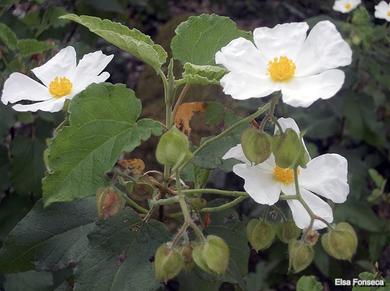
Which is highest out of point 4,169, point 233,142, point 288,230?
point 233,142

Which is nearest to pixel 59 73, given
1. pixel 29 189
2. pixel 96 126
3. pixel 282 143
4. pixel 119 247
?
pixel 96 126

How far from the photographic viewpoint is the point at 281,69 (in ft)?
3.21

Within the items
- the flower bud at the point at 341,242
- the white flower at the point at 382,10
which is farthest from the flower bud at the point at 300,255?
the white flower at the point at 382,10

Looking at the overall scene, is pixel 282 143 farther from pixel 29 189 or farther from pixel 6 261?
pixel 29 189

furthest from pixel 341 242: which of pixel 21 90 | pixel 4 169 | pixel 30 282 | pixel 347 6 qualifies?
pixel 347 6

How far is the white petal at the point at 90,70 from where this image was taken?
1128mm

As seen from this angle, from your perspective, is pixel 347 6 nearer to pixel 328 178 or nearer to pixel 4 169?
pixel 4 169

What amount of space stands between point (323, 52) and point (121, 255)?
46 centimetres

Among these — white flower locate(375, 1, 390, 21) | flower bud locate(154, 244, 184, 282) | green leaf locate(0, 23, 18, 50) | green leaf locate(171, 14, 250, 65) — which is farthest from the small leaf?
white flower locate(375, 1, 390, 21)

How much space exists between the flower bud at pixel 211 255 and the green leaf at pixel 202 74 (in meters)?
0.24

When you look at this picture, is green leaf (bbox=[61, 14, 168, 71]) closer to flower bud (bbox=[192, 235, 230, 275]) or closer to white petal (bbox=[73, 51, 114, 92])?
white petal (bbox=[73, 51, 114, 92])

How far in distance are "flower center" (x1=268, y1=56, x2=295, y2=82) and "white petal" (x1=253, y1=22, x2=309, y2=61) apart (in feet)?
0.07

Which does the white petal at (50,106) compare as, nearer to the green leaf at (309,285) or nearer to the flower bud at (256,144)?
the flower bud at (256,144)

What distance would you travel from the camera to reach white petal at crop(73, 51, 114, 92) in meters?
1.13
